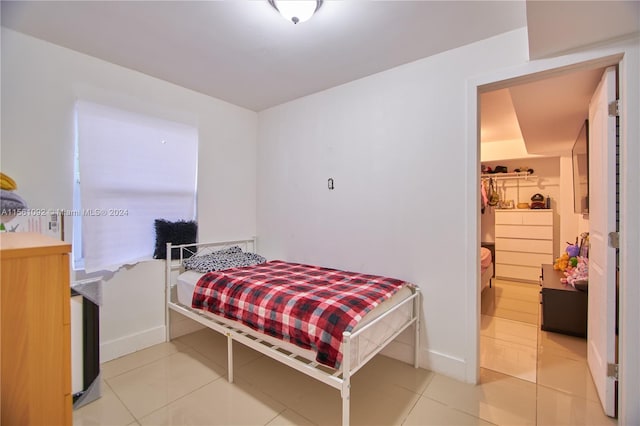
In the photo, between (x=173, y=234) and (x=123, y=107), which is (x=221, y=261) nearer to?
(x=173, y=234)

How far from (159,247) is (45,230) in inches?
32.6

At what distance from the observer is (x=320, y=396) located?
1964 millimetres

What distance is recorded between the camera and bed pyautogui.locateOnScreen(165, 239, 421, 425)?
158 centimetres

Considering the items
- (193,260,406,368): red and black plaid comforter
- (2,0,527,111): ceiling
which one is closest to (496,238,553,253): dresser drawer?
(193,260,406,368): red and black plaid comforter

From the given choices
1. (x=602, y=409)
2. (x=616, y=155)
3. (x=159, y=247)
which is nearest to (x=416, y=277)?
(x=602, y=409)

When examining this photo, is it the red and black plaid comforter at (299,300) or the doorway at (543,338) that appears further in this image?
the doorway at (543,338)

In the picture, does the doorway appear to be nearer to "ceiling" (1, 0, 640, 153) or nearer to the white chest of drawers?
"ceiling" (1, 0, 640, 153)

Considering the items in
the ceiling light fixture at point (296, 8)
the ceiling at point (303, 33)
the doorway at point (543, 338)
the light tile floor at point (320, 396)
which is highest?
the ceiling at point (303, 33)

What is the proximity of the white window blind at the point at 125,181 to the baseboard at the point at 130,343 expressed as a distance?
2.19 ft

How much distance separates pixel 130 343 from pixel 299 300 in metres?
1.82

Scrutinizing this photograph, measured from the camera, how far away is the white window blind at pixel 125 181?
227cm

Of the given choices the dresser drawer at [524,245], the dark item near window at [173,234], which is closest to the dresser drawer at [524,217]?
the dresser drawer at [524,245]

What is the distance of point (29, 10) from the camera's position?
5.77ft

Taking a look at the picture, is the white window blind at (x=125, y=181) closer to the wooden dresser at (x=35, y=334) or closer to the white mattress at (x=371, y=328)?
the white mattress at (x=371, y=328)
